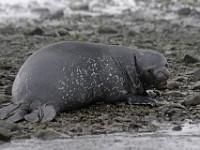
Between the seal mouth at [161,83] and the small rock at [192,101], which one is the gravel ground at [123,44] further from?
the seal mouth at [161,83]

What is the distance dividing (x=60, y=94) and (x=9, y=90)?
1.22m

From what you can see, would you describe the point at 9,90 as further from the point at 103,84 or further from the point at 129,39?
the point at 129,39

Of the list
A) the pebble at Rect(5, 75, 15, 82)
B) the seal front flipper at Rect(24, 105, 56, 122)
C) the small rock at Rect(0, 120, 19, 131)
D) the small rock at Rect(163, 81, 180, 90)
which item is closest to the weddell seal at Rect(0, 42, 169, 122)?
the seal front flipper at Rect(24, 105, 56, 122)

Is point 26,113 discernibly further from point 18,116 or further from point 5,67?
point 5,67

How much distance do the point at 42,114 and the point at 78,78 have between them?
0.81 meters

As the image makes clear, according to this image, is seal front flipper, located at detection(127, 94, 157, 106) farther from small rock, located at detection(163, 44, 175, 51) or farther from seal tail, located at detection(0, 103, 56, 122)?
small rock, located at detection(163, 44, 175, 51)

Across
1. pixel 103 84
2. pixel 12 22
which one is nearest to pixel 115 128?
pixel 103 84

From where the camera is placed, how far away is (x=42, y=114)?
23.4 ft

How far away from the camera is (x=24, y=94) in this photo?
7.42 metres

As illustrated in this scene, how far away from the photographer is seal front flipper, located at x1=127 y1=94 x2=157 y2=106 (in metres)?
8.03

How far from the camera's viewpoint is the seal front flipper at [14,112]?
23.2 ft

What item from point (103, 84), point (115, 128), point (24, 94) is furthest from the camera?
point (103, 84)

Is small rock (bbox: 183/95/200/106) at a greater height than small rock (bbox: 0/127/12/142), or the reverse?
small rock (bbox: 183/95/200/106)

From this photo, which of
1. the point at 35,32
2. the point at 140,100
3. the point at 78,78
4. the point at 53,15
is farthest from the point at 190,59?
the point at 53,15
